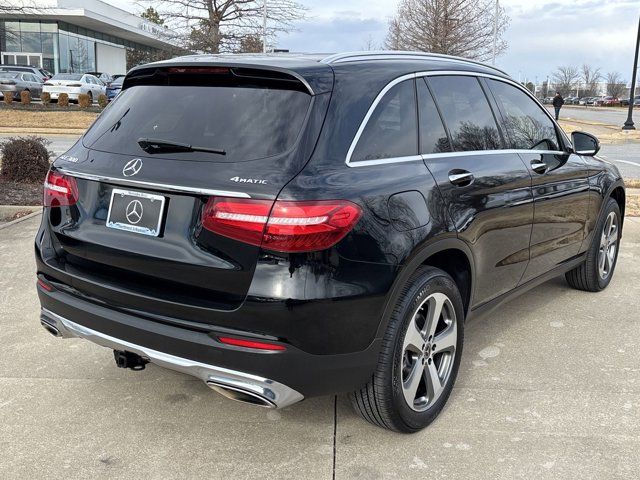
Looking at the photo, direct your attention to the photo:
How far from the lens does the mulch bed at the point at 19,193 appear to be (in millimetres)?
8617

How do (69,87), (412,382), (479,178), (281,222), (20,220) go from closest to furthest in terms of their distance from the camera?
(281,222), (412,382), (479,178), (20,220), (69,87)

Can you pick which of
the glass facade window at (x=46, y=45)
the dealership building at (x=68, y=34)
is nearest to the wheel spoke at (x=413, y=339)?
the dealership building at (x=68, y=34)

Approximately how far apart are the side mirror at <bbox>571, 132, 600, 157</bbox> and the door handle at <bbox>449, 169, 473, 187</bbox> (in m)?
1.78

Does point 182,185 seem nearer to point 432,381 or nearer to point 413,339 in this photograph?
point 413,339

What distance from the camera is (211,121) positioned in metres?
2.82

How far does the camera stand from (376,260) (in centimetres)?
264

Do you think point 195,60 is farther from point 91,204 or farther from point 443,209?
point 443,209

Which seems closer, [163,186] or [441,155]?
[163,186]

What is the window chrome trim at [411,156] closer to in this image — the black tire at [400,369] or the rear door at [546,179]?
the rear door at [546,179]

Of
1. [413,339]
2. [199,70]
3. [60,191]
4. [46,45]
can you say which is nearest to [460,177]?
[413,339]

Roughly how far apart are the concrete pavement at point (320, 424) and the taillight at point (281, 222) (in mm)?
1056

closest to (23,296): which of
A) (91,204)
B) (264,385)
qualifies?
(91,204)

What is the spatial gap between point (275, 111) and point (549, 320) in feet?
9.63

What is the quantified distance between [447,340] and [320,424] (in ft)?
2.50
